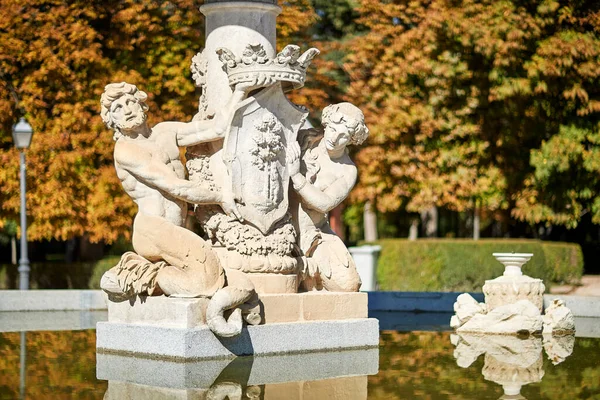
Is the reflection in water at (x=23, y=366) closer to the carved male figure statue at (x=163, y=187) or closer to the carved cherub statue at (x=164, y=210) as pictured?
the carved cherub statue at (x=164, y=210)

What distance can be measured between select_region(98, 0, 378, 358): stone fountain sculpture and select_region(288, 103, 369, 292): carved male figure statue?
1 cm

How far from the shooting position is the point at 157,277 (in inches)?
346

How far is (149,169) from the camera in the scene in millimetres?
8875

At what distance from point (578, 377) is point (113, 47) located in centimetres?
1421

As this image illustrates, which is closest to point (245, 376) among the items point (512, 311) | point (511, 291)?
point (512, 311)

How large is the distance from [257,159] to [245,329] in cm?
143

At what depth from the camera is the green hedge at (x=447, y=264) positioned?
2055 cm

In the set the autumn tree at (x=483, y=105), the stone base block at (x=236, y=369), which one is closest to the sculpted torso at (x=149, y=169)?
the stone base block at (x=236, y=369)

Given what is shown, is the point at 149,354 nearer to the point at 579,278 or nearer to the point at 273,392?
the point at 273,392

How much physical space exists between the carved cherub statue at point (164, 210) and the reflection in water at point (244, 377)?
1.39ft

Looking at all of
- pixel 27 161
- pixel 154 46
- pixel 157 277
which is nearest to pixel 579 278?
pixel 154 46

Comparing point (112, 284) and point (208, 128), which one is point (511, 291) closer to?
point (208, 128)

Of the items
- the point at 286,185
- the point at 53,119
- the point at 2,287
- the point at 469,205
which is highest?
the point at 286,185

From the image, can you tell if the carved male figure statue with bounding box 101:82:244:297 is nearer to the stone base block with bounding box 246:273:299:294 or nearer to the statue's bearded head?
the statue's bearded head
